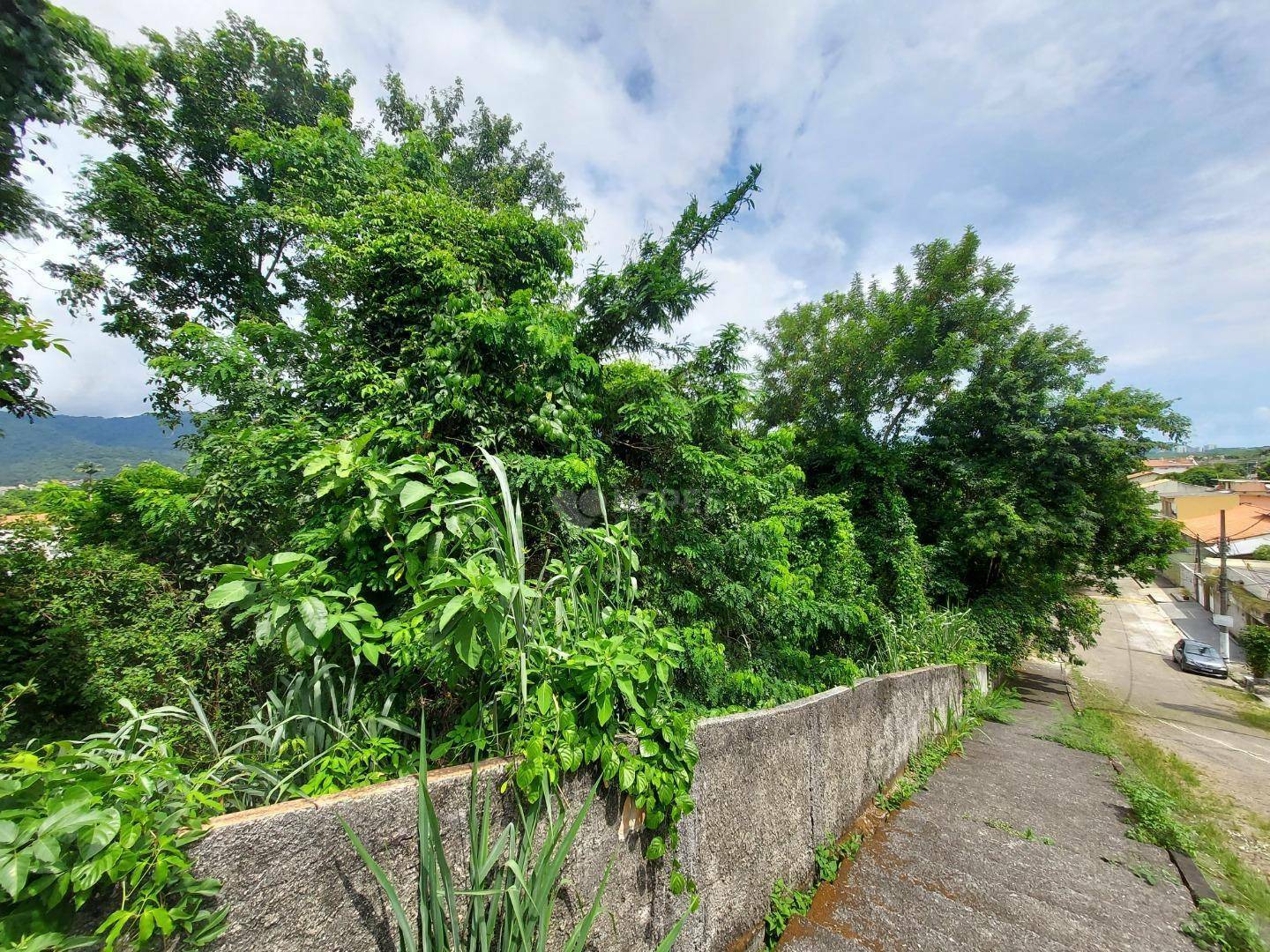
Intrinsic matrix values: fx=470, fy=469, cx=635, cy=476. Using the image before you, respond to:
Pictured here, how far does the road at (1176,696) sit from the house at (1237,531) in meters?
3.44

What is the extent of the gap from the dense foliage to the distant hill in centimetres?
68

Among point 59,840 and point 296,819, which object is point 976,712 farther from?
point 59,840

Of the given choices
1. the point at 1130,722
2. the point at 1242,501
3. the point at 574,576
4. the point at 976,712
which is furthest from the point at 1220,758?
the point at 1242,501

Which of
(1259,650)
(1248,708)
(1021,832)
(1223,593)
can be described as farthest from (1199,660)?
(1021,832)

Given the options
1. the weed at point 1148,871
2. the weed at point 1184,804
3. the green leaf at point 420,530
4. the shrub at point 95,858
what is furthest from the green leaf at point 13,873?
the weed at point 1184,804

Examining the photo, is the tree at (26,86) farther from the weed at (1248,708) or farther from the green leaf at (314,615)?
the weed at (1248,708)

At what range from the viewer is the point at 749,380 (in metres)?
3.96

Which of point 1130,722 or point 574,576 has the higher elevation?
point 574,576

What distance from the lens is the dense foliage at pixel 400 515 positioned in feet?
→ 4.93

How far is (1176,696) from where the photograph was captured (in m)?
11.8

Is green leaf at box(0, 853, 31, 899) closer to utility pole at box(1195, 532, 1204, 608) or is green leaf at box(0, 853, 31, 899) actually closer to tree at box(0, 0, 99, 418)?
tree at box(0, 0, 99, 418)

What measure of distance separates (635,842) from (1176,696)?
57.4ft

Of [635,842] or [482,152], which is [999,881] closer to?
[635,842]

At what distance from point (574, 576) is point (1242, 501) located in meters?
44.0
